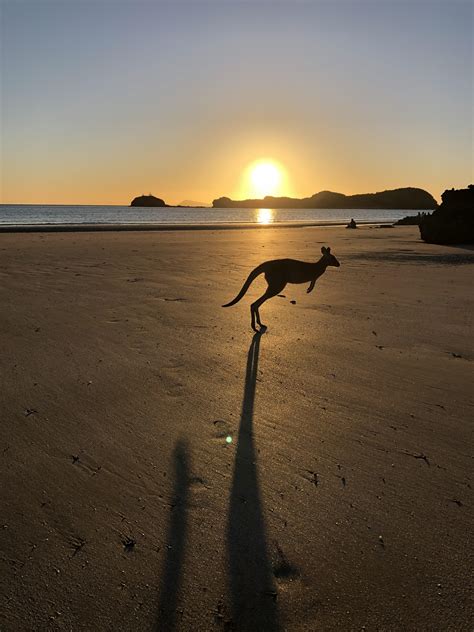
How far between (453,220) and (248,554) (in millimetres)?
18195

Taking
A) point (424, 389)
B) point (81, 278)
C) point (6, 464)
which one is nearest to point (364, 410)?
point (424, 389)

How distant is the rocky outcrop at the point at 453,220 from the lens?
680 inches

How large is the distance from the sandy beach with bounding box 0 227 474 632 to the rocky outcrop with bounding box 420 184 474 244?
13.2 metres

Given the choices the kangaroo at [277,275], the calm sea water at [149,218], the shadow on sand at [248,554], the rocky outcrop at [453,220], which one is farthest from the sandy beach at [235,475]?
the calm sea water at [149,218]

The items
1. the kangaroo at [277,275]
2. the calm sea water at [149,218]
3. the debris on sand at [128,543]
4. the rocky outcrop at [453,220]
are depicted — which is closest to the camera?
the debris on sand at [128,543]

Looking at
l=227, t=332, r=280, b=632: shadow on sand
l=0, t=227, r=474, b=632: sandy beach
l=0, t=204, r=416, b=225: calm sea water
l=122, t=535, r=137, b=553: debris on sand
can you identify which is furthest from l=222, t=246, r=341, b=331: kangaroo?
l=0, t=204, r=416, b=225: calm sea water

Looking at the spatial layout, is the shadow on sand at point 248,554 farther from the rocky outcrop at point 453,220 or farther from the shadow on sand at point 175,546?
the rocky outcrop at point 453,220

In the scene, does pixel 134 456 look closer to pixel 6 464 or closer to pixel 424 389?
pixel 6 464

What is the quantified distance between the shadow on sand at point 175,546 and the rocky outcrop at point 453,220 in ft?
57.2

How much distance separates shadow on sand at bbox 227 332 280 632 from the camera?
178cm

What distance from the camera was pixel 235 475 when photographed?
2.66 m

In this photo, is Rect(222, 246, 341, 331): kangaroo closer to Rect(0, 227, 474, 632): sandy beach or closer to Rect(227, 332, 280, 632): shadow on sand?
Rect(0, 227, 474, 632): sandy beach

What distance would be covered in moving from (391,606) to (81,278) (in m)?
8.58

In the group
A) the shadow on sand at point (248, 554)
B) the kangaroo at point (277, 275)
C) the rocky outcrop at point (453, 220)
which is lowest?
the shadow on sand at point (248, 554)
